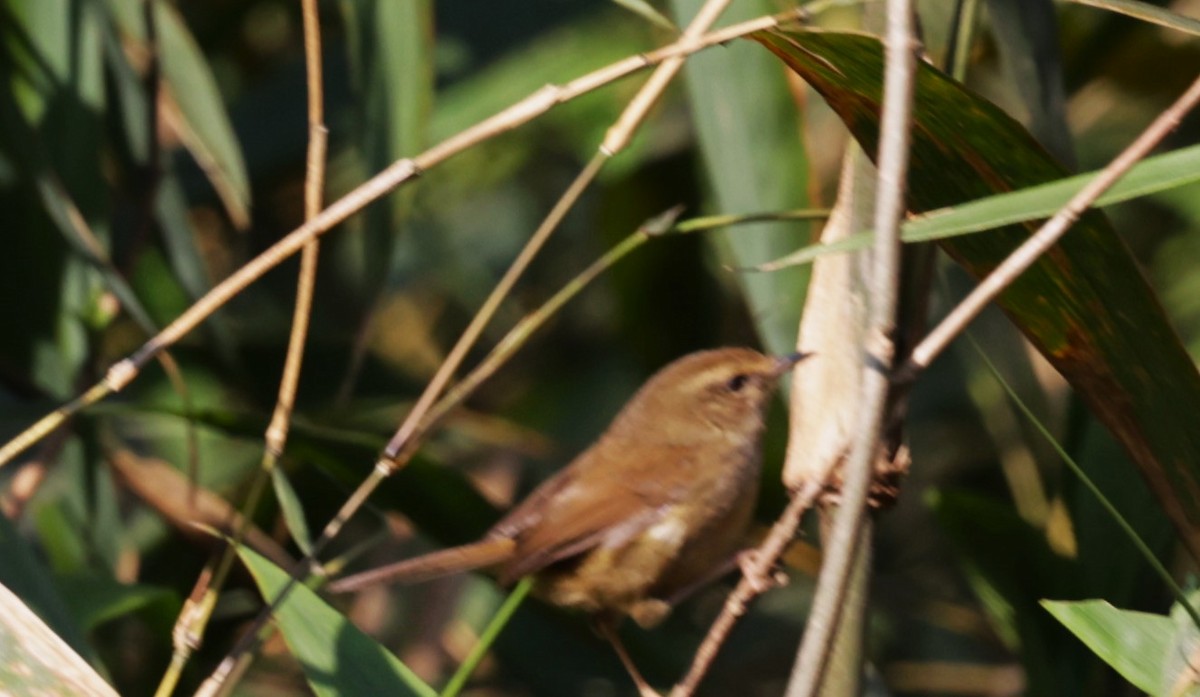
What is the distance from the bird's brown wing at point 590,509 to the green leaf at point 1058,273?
943 mm

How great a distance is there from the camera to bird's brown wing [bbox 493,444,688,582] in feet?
7.43

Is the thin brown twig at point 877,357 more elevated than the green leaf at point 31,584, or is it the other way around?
the thin brown twig at point 877,357

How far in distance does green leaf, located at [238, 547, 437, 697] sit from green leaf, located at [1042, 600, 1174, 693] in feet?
2.04

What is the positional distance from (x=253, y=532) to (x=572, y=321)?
1.28 m

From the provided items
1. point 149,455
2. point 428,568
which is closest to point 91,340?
point 149,455

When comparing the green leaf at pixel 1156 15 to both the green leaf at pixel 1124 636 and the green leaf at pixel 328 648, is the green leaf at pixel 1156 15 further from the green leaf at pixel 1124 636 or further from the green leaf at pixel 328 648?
the green leaf at pixel 328 648

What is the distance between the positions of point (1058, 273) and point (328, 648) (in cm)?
78

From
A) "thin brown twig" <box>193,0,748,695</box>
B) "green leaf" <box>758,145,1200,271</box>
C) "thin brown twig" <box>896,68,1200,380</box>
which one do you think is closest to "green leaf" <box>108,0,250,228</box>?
"thin brown twig" <box>193,0,748,695</box>

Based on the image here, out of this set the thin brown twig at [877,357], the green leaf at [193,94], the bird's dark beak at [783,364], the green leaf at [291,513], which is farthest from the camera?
the green leaf at [193,94]

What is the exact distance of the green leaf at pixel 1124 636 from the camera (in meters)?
1.27

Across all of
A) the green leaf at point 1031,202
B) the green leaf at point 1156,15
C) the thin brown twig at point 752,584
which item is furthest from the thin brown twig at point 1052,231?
the thin brown twig at point 752,584

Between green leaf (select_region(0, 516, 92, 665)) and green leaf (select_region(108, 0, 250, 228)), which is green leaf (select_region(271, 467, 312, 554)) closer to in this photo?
green leaf (select_region(0, 516, 92, 665))

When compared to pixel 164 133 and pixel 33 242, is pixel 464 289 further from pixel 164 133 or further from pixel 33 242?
pixel 33 242

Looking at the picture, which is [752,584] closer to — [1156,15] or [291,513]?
[291,513]
